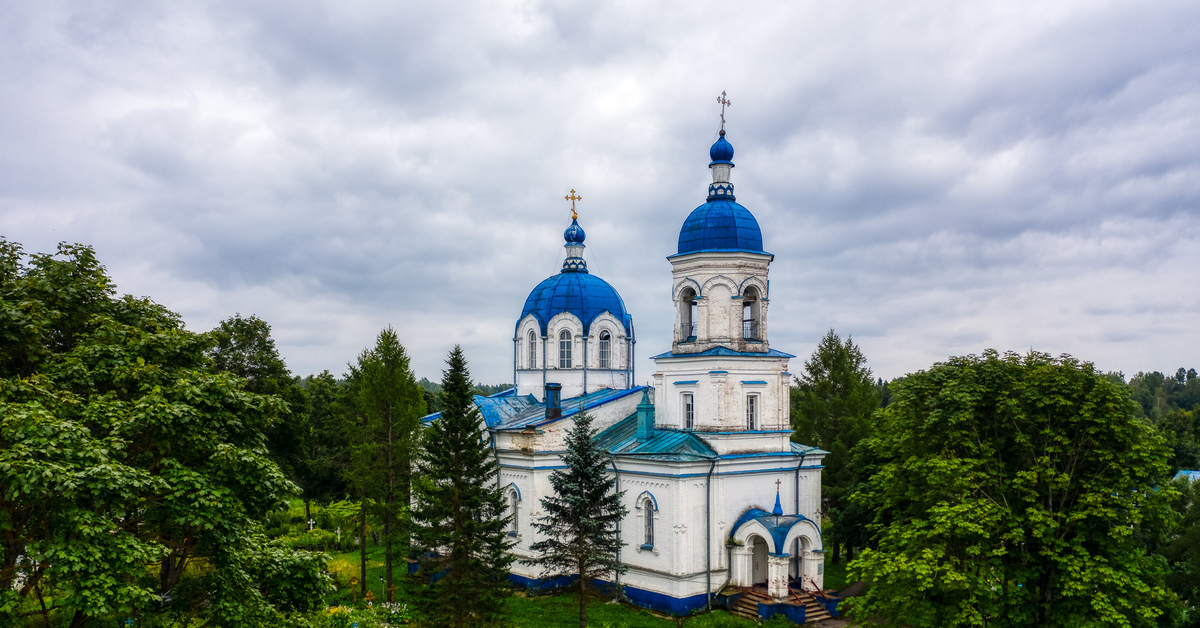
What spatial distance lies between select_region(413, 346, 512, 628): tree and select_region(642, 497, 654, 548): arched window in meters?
5.72

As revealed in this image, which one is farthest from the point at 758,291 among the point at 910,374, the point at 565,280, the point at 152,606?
the point at 152,606

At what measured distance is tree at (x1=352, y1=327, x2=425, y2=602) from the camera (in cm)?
2505

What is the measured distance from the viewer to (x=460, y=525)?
19672mm

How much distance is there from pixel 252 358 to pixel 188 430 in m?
26.5

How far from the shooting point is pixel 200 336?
44.8 feet

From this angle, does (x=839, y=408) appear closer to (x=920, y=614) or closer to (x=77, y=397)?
(x=920, y=614)

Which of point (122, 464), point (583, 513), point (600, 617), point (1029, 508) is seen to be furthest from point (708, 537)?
point (122, 464)

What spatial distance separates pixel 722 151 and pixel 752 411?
932 cm

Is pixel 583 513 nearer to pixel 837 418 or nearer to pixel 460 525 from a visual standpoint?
pixel 460 525

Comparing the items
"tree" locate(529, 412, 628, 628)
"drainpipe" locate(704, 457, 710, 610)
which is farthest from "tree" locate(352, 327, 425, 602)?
"drainpipe" locate(704, 457, 710, 610)

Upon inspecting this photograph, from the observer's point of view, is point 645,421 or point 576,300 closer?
point 645,421

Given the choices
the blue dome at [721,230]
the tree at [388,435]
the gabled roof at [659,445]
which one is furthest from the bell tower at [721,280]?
the tree at [388,435]

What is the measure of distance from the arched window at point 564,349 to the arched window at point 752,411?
9.89 meters

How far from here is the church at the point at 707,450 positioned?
23.8 m
